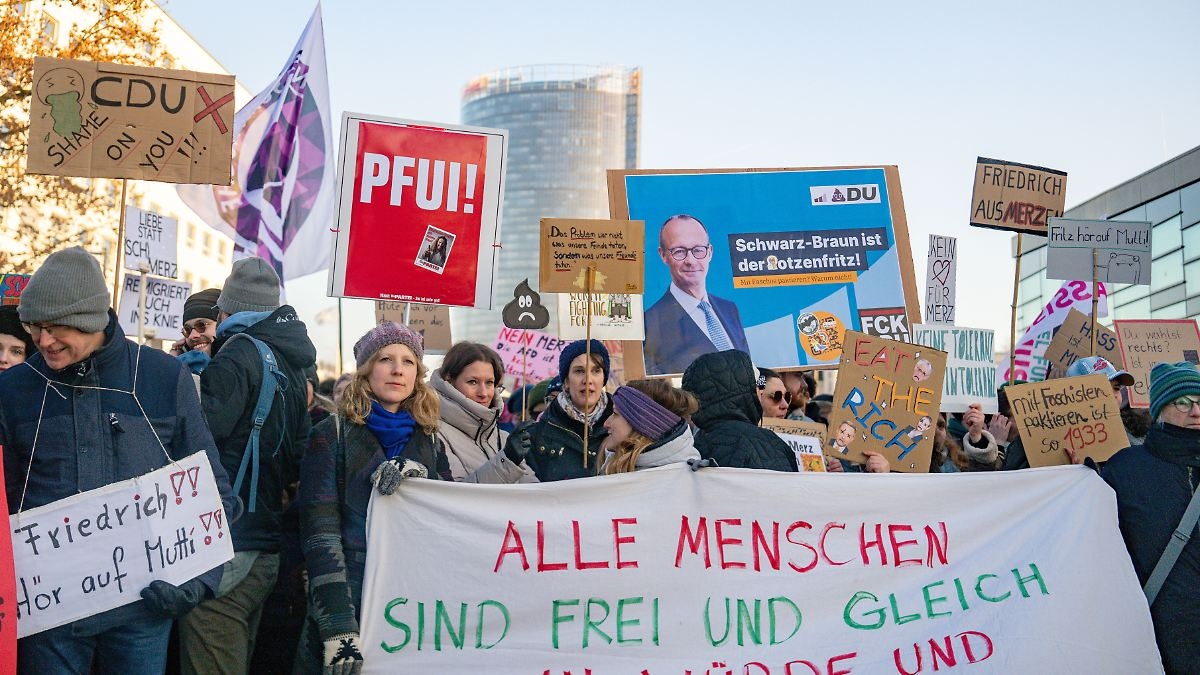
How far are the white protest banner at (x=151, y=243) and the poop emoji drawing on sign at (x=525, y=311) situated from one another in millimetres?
3062

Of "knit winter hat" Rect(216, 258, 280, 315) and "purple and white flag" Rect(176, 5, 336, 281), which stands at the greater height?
"purple and white flag" Rect(176, 5, 336, 281)

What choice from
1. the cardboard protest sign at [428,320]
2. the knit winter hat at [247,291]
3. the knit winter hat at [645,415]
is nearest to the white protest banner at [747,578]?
the knit winter hat at [645,415]

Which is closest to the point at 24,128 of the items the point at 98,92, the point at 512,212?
the point at 98,92

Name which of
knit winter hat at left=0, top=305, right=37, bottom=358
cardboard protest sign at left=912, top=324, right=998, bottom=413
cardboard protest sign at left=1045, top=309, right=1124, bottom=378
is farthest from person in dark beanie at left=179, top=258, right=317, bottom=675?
cardboard protest sign at left=1045, top=309, right=1124, bottom=378

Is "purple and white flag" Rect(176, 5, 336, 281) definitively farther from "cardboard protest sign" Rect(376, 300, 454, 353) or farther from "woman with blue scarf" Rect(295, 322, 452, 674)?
"woman with blue scarf" Rect(295, 322, 452, 674)

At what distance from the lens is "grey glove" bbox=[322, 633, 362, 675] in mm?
3584

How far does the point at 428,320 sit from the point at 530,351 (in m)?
1.24

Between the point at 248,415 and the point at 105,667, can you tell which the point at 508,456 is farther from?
the point at 105,667

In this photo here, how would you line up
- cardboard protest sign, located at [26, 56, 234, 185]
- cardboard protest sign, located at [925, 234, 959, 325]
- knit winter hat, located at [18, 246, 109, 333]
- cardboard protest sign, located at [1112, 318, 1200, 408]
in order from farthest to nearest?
1. cardboard protest sign, located at [925, 234, 959, 325]
2. cardboard protest sign, located at [1112, 318, 1200, 408]
3. cardboard protest sign, located at [26, 56, 234, 185]
4. knit winter hat, located at [18, 246, 109, 333]

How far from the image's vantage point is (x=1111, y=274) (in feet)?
22.5

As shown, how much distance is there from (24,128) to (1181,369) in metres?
16.2

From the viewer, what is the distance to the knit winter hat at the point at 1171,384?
4.10 meters

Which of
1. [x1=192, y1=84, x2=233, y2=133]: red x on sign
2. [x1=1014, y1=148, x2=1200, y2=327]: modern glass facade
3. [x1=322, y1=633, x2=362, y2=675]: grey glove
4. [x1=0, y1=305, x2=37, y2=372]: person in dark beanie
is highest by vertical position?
[x1=1014, y1=148, x2=1200, y2=327]: modern glass facade

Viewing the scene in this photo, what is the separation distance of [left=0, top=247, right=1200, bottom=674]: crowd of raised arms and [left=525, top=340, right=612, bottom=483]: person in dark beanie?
0.03ft
